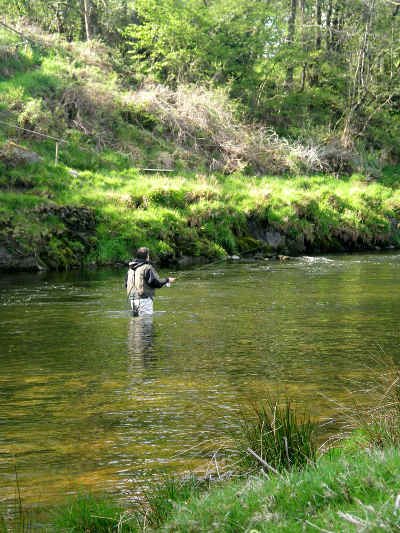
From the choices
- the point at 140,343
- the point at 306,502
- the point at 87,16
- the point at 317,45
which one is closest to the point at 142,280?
the point at 140,343

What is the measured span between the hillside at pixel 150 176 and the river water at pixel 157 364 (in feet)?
14.6

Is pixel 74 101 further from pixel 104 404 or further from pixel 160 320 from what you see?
pixel 104 404

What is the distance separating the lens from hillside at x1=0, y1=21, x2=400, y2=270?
22547 millimetres

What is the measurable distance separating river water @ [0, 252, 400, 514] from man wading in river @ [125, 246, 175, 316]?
389mm

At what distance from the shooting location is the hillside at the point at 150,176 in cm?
2255

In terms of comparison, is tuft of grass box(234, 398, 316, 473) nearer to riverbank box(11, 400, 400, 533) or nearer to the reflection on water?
riverbank box(11, 400, 400, 533)

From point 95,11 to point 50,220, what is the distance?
21.6m

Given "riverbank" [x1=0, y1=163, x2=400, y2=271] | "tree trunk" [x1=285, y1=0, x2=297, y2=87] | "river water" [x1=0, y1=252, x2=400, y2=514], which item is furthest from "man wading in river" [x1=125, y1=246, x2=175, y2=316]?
"tree trunk" [x1=285, y1=0, x2=297, y2=87]

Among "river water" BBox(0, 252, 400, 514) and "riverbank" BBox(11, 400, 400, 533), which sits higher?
"riverbank" BBox(11, 400, 400, 533)

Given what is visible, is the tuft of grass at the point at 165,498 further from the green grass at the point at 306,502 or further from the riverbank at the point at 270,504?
the green grass at the point at 306,502

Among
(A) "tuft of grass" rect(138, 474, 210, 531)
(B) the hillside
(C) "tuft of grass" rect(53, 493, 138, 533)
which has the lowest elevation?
(C) "tuft of grass" rect(53, 493, 138, 533)

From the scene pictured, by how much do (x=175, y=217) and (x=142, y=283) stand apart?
37.9ft

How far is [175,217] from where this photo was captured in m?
24.6

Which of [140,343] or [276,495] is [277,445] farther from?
[140,343]
